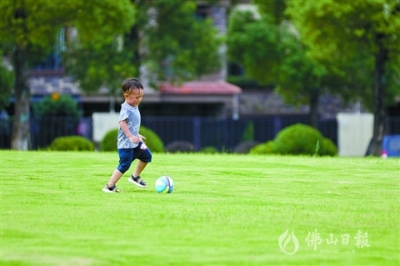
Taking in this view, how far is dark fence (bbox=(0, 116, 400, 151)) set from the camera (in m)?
50.6

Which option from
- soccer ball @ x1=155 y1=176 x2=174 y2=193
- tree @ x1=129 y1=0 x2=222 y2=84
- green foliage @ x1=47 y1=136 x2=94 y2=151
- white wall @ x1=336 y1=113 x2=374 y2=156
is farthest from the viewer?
white wall @ x1=336 y1=113 x2=374 y2=156

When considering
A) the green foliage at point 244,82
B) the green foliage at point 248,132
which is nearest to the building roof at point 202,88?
the green foliage at point 244,82

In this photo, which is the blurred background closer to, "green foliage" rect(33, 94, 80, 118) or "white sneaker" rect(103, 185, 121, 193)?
"green foliage" rect(33, 94, 80, 118)

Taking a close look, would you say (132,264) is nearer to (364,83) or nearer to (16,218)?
(16,218)

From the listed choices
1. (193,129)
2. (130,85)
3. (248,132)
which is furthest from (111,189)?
(248,132)

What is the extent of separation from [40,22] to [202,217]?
26.1m

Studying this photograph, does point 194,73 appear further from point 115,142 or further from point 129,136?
point 129,136

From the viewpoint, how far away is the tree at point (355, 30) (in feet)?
129

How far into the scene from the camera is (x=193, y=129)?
52938 mm

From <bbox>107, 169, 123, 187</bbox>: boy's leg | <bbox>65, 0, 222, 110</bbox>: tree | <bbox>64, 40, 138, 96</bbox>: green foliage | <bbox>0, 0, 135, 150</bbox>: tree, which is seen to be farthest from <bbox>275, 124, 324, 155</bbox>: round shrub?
<bbox>107, 169, 123, 187</bbox>: boy's leg

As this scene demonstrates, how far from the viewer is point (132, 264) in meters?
11.5

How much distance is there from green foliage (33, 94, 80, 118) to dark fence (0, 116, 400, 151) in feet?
6.03

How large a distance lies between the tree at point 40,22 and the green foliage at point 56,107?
37.8ft

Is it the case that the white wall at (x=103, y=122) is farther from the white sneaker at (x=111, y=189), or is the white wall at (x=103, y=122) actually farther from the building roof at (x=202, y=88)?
the white sneaker at (x=111, y=189)
